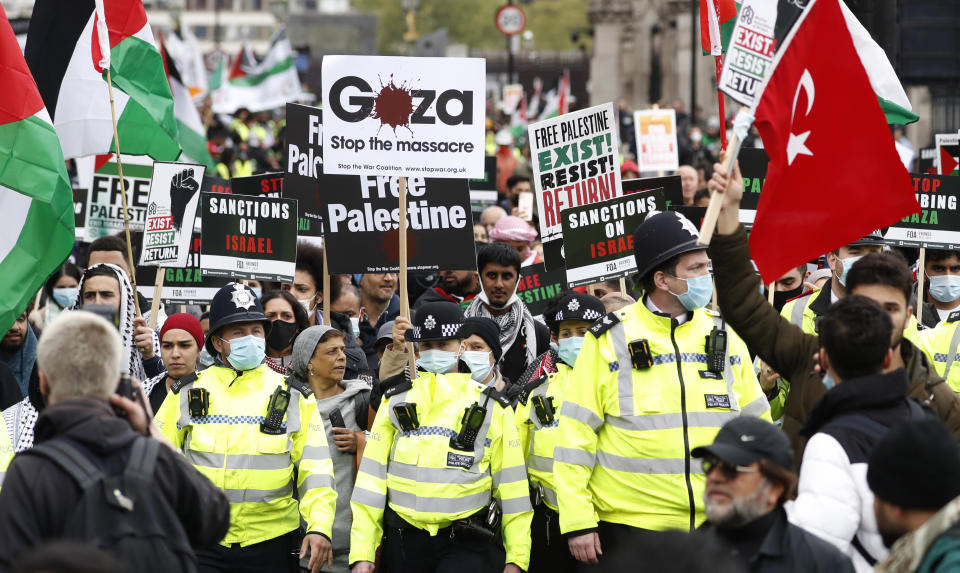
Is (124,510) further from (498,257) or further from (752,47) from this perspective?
(498,257)

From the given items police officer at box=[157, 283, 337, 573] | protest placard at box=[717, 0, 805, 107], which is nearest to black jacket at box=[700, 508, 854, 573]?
protest placard at box=[717, 0, 805, 107]

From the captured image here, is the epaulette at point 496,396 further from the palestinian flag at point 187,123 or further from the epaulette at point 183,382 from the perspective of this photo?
the palestinian flag at point 187,123

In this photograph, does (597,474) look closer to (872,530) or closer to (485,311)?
(872,530)

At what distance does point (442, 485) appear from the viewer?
6.72m

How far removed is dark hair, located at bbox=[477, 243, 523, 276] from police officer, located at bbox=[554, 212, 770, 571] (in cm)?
275

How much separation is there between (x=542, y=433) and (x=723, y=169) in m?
2.27

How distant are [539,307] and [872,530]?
539 centimetres

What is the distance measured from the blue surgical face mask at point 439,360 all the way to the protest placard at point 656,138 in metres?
7.77

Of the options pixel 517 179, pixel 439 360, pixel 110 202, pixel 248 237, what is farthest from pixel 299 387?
pixel 517 179

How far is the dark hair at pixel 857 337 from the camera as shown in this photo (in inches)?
183

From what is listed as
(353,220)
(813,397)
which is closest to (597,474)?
(813,397)

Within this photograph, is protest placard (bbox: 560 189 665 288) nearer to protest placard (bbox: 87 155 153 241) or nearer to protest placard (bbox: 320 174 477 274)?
protest placard (bbox: 320 174 477 274)

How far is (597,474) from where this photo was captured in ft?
20.6

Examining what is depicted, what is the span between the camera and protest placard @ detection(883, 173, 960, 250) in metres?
8.95
